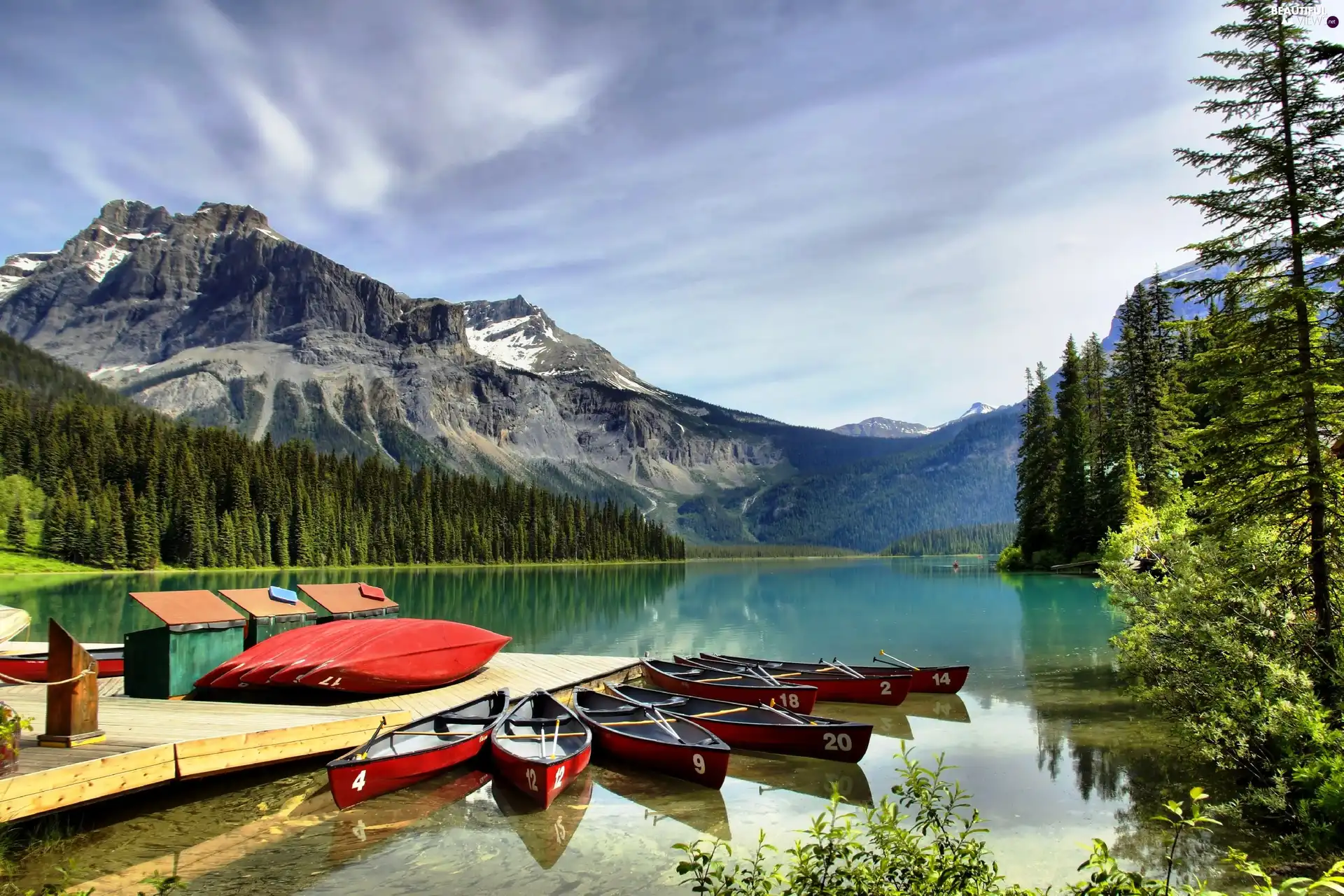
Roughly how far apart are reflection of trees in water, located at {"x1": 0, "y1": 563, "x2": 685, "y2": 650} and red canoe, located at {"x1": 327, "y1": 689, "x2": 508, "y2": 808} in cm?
1961

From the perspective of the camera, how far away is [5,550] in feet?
286

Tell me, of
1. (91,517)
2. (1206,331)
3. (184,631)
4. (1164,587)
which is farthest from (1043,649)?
(91,517)

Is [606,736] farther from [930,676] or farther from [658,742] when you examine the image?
[930,676]

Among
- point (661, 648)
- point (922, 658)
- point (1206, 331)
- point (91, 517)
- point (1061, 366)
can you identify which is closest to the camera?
point (1206, 331)

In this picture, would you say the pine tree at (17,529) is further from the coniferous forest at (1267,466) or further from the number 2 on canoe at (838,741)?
the coniferous forest at (1267,466)

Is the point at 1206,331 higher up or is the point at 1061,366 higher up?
the point at 1061,366

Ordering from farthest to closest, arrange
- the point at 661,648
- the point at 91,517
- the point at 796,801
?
the point at 91,517 → the point at 661,648 → the point at 796,801

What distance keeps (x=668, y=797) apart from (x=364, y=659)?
8394mm

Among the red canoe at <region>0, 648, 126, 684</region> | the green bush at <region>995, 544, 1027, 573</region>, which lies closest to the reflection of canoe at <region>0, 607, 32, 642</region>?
the red canoe at <region>0, 648, 126, 684</region>

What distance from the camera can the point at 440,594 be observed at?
236 feet

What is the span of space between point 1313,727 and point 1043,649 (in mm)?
23600

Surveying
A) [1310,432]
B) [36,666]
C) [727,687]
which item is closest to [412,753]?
[727,687]

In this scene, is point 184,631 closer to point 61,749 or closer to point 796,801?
point 61,749

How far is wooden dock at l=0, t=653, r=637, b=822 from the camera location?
1054 cm
